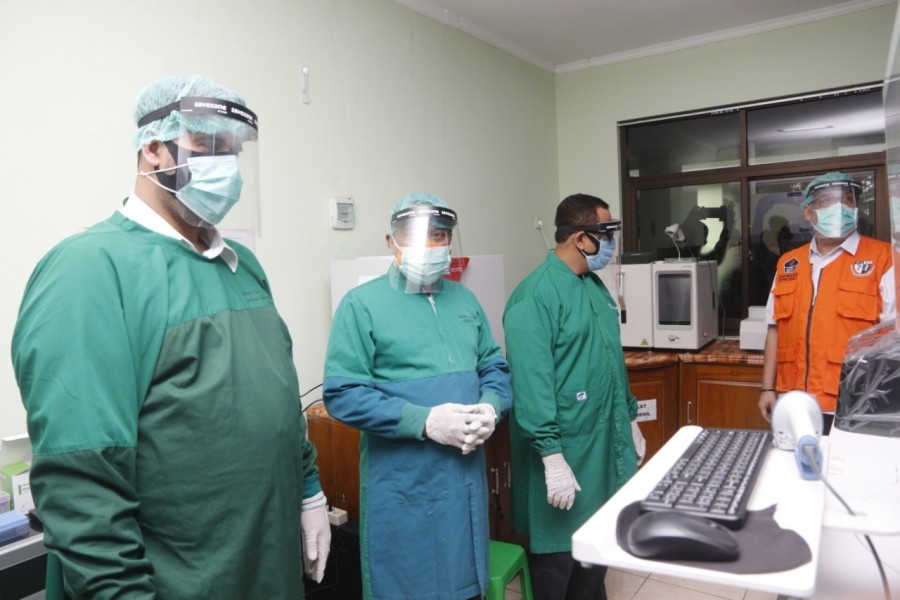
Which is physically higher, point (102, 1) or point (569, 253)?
point (102, 1)

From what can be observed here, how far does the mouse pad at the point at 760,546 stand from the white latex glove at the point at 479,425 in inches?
27.1

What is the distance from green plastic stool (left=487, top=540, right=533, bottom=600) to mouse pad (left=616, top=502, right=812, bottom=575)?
1241mm

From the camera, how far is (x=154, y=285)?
3.31 feet

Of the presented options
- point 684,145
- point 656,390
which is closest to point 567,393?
point 656,390

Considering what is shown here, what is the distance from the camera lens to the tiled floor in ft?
8.26

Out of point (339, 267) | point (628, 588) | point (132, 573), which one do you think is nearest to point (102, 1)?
point (339, 267)

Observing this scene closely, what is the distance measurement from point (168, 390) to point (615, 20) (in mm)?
3370

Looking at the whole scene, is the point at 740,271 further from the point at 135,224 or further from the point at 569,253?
the point at 135,224

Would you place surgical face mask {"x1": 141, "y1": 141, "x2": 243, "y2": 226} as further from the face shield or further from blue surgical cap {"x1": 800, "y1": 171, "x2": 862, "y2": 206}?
blue surgical cap {"x1": 800, "y1": 171, "x2": 862, "y2": 206}

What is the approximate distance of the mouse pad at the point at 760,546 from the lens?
73 cm

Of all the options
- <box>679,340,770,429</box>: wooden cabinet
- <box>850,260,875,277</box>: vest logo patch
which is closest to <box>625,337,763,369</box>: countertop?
<box>679,340,770,429</box>: wooden cabinet

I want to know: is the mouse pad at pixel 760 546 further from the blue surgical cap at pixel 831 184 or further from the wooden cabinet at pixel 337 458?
the blue surgical cap at pixel 831 184

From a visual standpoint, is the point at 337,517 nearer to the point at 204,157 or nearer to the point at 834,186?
the point at 204,157

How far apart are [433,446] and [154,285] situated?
0.84 m
